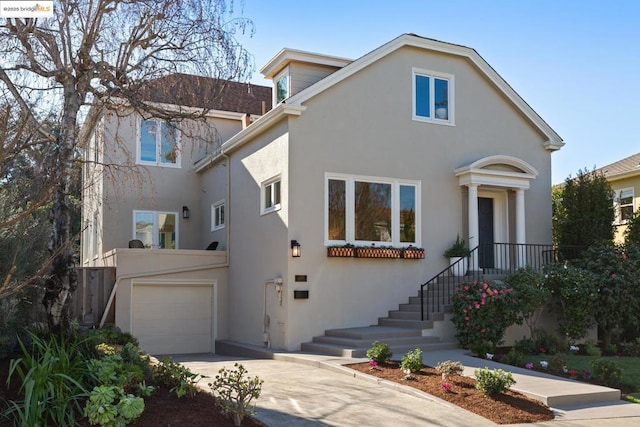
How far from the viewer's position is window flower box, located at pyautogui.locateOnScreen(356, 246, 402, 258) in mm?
14430

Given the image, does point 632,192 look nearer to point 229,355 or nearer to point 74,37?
point 229,355

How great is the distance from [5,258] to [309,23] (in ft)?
19.7

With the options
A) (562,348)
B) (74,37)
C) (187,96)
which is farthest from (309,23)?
(562,348)

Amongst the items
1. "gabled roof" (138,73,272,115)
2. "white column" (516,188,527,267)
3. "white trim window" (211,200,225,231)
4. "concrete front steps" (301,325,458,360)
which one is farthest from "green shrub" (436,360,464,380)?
"white trim window" (211,200,225,231)

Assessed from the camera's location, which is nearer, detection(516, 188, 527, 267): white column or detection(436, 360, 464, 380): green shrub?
detection(436, 360, 464, 380): green shrub

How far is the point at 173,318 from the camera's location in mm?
16875

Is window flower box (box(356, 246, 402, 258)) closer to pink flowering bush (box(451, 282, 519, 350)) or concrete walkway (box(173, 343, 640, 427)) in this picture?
pink flowering bush (box(451, 282, 519, 350))

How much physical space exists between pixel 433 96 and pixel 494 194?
3.12 meters

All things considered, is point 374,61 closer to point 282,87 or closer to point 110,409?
point 282,87

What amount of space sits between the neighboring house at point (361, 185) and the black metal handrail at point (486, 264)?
34cm

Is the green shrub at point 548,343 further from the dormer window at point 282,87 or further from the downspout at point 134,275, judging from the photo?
the downspout at point 134,275

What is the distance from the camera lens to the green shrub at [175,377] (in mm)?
7426

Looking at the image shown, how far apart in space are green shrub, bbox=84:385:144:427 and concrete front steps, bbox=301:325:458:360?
645 centimetres

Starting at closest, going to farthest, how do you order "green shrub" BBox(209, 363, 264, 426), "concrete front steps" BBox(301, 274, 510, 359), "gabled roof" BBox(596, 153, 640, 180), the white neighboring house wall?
1. "green shrub" BBox(209, 363, 264, 426)
2. "concrete front steps" BBox(301, 274, 510, 359)
3. the white neighboring house wall
4. "gabled roof" BBox(596, 153, 640, 180)
